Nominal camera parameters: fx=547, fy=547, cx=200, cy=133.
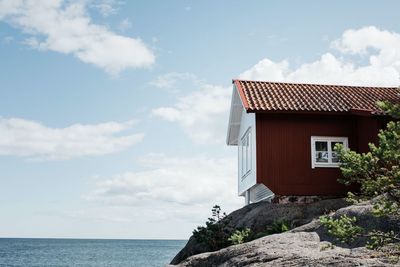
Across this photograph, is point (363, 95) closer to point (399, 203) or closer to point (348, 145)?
point (348, 145)

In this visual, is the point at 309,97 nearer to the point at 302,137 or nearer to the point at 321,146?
the point at 302,137

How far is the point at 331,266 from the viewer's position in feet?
34.9

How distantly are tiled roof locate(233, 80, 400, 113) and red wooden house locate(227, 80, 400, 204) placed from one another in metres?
0.04

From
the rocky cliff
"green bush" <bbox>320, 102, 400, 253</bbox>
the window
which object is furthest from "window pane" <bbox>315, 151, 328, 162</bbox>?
"green bush" <bbox>320, 102, 400, 253</bbox>

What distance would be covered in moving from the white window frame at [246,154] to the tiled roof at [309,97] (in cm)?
187

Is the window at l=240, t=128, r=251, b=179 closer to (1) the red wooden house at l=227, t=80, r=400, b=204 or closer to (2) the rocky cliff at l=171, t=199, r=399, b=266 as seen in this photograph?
(1) the red wooden house at l=227, t=80, r=400, b=204

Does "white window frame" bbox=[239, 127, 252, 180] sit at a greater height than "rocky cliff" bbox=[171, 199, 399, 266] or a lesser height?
greater

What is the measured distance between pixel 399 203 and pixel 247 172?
1616 cm

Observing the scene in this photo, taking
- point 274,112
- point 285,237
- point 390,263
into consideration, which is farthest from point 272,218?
point 390,263

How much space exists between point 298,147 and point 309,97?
272 cm

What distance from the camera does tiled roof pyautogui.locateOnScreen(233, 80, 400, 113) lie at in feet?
75.0

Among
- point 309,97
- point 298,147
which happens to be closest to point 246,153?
point 298,147

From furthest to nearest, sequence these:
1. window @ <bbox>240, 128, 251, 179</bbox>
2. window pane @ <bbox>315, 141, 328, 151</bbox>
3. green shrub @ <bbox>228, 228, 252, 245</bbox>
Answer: window @ <bbox>240, 128, 251, 179</bbox> < window pane @ <bbox>315, 141, 328, 151</bbox> < green shrub @ <bbox>228, 228, 252, 245</bbox>

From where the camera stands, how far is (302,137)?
23.1 meters
